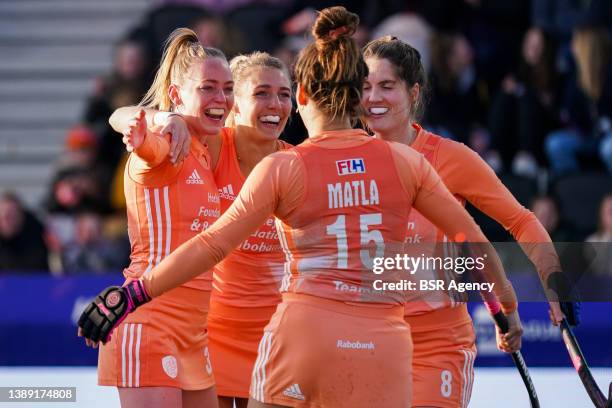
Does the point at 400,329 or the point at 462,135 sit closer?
the point at 400,329

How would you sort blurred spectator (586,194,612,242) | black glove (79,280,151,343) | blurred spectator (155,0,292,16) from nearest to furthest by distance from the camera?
1. black glove (79,280,151,343)
2. blurred spectator (586,194,612,242)
3. blurred spectator (155,0,292,16)

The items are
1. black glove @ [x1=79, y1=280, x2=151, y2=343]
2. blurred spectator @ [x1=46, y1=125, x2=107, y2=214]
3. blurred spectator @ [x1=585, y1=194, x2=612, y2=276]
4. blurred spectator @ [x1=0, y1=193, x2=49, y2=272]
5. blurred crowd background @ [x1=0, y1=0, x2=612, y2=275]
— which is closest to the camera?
black glove @ [x1=79, y1=280, x2=151, y2=343]

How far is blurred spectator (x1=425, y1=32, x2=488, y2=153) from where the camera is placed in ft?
32.0

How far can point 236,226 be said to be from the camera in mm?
3887

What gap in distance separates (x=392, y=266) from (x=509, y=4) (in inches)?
271

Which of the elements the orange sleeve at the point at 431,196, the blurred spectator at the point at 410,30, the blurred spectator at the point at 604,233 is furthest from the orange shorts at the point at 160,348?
the blurred spectator at the point at 410,30

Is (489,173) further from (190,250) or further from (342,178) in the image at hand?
(190,250)

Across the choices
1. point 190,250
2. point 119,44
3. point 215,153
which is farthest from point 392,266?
point 119,44

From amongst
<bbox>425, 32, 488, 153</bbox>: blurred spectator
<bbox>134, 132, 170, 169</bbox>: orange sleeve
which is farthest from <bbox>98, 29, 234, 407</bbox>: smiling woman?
<bbox>425, 32, 488, 153</bbox>: blurred spectator

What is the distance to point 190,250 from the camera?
12.7 ft

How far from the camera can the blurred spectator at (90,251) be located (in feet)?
32.0

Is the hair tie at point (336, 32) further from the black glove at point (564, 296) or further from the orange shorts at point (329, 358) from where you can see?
the black glove at point (564, 296)

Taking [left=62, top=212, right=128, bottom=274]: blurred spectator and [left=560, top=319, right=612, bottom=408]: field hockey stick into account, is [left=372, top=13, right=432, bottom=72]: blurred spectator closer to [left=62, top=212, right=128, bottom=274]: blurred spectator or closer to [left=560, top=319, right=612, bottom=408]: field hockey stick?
[left=62, top=212, right=128, bottom=274]: blurred spectator

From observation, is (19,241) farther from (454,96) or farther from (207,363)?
(207,363)
